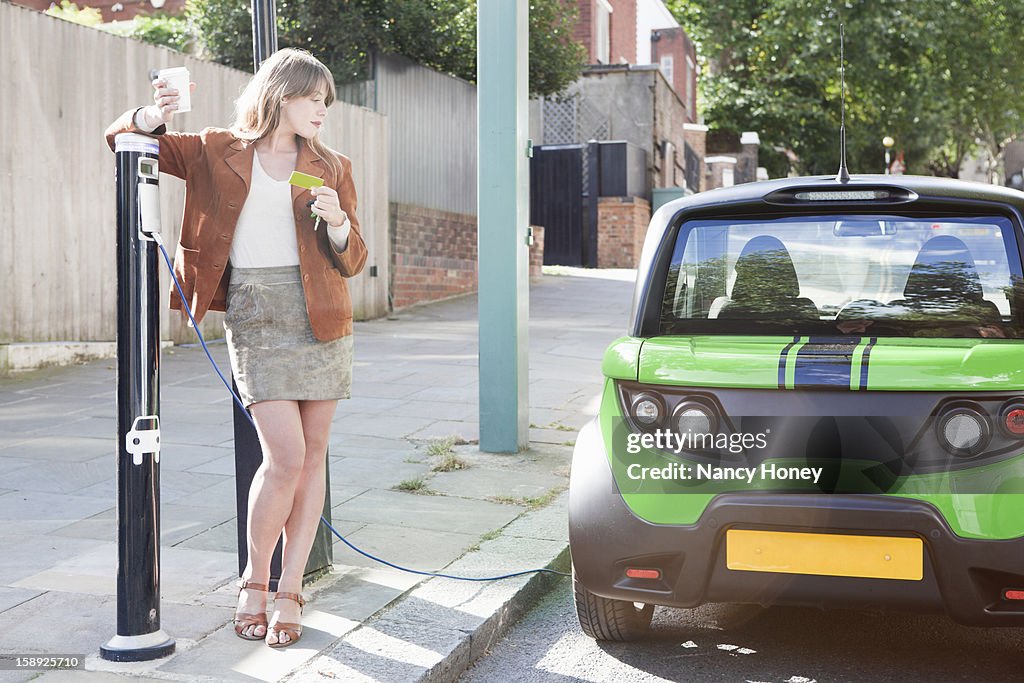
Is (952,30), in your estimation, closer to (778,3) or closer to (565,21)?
(778,3)

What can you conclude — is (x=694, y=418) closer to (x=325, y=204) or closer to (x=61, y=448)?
(x=325, y=204)

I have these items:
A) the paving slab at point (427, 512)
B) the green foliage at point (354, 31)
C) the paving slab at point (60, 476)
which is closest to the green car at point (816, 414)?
the paving slab at point (427, 512)

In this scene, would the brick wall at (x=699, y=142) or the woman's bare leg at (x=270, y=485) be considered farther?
the brick wall at (x=699, y=142)

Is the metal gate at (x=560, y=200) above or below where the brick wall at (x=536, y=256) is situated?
above

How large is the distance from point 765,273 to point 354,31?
12198mm

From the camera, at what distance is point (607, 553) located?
3535mm

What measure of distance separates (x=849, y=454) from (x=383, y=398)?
19.1 ft

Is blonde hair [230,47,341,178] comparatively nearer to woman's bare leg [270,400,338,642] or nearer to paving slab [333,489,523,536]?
woman's bare leg [270,400,338,642]

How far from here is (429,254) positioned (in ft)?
52.6

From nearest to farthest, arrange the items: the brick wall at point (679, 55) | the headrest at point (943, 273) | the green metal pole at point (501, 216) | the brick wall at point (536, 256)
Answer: the headrest at point (943, 273), the green metal pole at point (501, 216), the brick wall at point (536, 256), the brick wall at point (679, 55)

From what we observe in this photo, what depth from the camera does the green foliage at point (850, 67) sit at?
33.2 m

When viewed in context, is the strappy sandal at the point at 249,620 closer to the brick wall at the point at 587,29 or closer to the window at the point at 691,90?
the brick wall at the point at 587,29

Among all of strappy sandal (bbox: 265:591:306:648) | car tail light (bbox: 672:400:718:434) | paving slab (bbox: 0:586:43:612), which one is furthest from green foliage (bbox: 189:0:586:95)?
car tail light (bbox: 672:400:718:434)

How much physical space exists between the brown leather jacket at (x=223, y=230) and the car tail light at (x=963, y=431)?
5.99 ft
